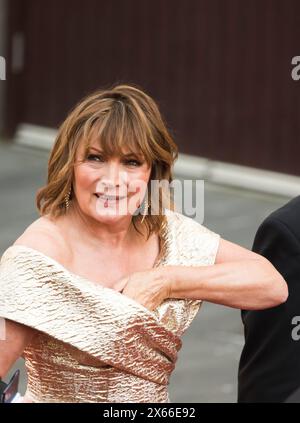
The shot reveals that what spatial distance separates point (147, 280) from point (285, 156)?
7.14 metres

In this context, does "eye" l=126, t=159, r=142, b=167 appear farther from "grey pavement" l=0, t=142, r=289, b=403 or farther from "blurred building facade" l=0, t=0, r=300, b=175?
"blurred building facade" l=0, t=0, r=300, b=175

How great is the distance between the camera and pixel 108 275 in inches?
137

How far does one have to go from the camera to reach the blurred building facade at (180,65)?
1045cm

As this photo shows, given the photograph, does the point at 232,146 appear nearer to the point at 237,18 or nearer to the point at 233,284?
the point at 237,18

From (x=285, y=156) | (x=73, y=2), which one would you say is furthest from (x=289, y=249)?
(x=73, y=2)

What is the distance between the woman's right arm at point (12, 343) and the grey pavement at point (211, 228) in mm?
3319

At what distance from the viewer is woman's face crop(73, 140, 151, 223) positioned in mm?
3385

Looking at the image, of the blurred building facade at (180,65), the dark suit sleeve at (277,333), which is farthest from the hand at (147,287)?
the blurred building facade at (180,65)

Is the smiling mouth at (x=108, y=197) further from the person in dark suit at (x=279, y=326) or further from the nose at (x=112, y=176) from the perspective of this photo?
the person in dark suit at (x=279, y=326)

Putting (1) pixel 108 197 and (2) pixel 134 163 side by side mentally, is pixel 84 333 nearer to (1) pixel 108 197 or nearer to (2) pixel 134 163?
(1) pixel 108 197

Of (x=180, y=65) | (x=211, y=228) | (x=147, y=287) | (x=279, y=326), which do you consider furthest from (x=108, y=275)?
(x=180, y=65)

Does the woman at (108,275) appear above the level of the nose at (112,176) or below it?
below

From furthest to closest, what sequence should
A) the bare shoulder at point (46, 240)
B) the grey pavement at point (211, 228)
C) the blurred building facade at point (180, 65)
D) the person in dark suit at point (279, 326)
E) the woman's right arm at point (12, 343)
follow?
1. the blurred building facade at point (180, 65)
2. the grey pavement at point (211, 228)
3. the person in dark suit at point (279, 326)
4. the bare shoulder at point (46, 240)
5. the woman's right arm at point (12, 343)

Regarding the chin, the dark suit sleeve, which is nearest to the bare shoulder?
the chin
